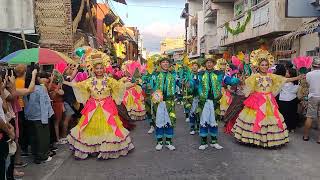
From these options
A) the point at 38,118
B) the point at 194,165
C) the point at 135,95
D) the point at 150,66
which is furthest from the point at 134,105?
the point at 194,165

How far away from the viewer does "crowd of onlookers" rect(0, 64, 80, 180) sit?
5.47 m

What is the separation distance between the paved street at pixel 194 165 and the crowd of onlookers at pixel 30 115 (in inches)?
14.1

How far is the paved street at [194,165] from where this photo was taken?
6.47 metres

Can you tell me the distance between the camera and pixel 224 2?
31.7 m

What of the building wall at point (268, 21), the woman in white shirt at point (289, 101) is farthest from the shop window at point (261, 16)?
the woman in white shirt at point (289, 101)

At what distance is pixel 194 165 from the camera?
7051 mm

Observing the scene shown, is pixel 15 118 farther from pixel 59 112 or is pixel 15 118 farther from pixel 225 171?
pixel 225 171

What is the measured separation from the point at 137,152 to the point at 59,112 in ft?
6.13

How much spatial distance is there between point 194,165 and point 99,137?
173 centimetres

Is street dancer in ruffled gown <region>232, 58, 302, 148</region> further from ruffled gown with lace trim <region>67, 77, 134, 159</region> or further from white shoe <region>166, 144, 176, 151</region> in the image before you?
ruffled gown with lace trim <region>67, 77, 134, 159</region>

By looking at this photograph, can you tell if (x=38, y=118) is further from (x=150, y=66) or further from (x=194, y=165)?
(x=150, y=66)

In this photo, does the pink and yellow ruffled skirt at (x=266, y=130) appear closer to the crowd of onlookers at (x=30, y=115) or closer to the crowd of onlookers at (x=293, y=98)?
the crowd of onlookers at (x=293, y=98)

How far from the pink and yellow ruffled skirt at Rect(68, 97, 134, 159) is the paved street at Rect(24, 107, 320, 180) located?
178mm

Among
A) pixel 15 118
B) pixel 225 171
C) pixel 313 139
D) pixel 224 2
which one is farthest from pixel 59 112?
pixel 224 2
